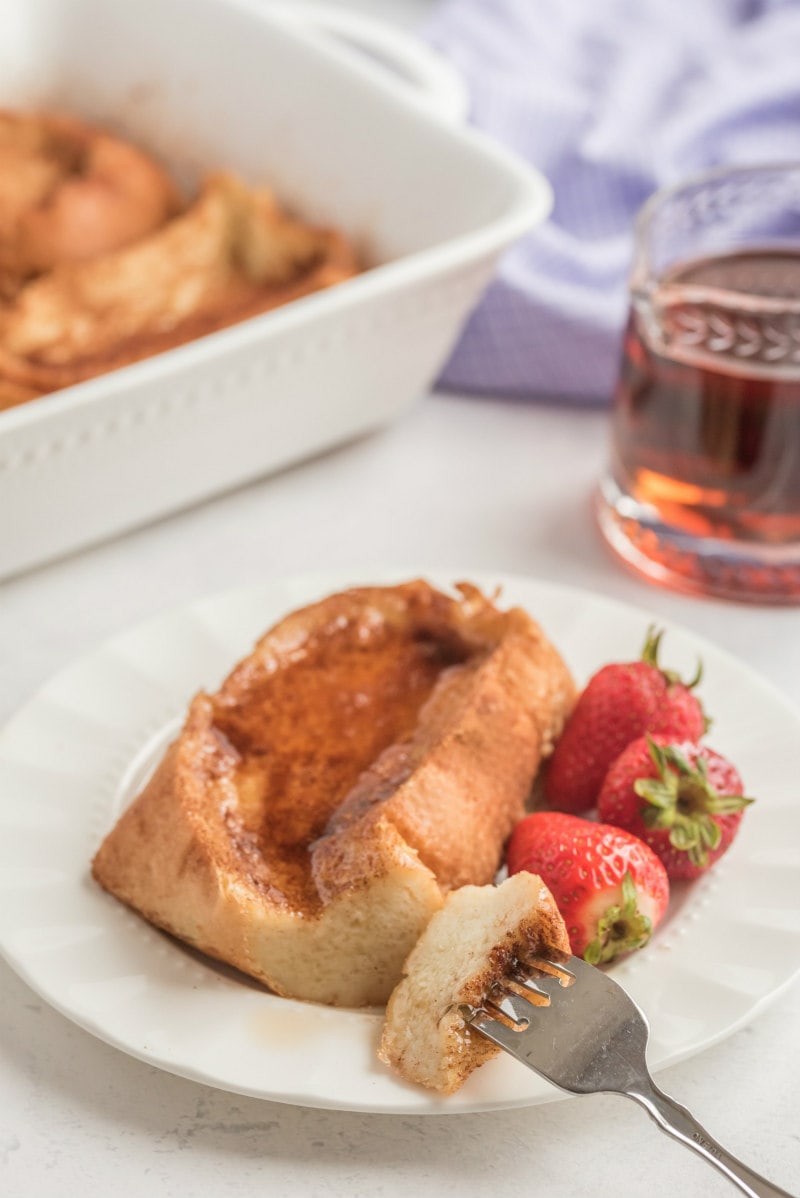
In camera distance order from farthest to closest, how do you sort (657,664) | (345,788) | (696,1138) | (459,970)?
(657,664), (345,788), (459,970), (696,1138)

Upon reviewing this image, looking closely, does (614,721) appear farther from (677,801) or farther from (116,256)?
(116,256)

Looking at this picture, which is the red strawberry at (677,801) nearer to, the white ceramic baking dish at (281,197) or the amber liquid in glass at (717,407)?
the amber liquid in glass at (717,407)

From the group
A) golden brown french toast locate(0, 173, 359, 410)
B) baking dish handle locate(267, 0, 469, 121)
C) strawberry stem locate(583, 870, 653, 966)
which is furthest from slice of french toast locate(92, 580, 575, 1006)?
baking dish handle locate(267, 0, 469, 121)

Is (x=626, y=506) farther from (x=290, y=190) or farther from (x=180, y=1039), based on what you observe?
(x=180, y=1039)

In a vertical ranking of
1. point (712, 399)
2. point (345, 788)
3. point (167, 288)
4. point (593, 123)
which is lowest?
point (345, 788)

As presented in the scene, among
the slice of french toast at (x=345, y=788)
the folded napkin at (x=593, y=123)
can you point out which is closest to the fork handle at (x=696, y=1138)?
the slice of french toast at (x=345, y=788)

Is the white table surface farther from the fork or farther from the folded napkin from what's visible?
the folded napkin

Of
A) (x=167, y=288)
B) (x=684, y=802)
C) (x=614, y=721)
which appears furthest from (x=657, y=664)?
(x=167, y=288)
